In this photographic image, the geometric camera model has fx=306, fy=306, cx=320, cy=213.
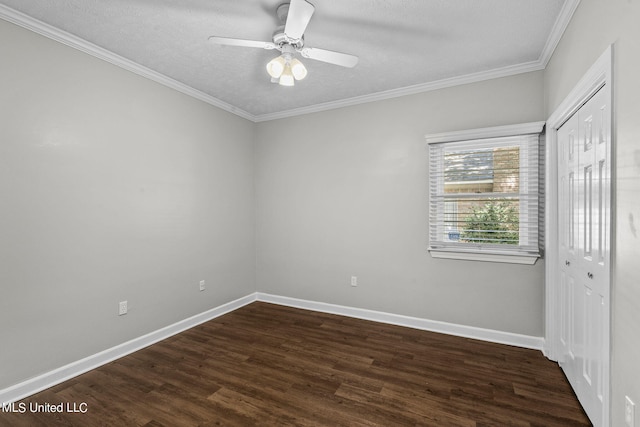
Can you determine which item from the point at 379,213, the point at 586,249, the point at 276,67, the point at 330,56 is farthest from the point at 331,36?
the point at 586,249

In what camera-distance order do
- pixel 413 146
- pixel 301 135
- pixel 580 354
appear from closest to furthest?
pixel 580 354 < pixel 413 146 < pixel 301 135

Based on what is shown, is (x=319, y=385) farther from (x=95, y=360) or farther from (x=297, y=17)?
(x=297, y=17)

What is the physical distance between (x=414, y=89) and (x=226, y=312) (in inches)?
139

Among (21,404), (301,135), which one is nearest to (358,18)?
(301,135)

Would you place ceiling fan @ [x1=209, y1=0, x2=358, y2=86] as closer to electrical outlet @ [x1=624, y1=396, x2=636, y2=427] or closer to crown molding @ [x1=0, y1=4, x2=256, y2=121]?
crown molding @ [x1=0, y1=4, x2=256, y2=121]

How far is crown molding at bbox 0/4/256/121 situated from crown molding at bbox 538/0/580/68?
11.1ft

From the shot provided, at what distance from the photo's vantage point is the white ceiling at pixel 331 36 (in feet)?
6.85

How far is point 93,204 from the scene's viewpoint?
8.55 ft

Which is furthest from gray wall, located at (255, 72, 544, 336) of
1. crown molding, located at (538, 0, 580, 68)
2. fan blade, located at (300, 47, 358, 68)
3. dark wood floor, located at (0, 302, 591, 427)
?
fan blade, located at (300, 47, 358, 68)

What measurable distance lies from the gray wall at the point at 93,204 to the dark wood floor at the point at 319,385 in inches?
15.9

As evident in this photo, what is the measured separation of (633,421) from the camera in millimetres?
1317

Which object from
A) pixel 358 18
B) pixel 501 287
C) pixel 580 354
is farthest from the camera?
pixel 501 287

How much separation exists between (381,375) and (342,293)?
4.78ft

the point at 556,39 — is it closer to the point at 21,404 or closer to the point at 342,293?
the point at 342,293
